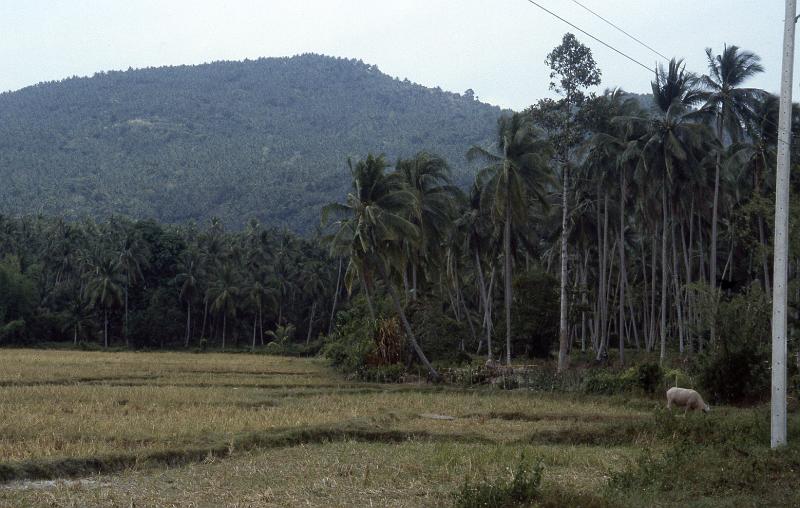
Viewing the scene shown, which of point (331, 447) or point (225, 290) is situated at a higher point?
point (225, 290)

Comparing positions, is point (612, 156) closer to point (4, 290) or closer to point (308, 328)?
point (308, 328)

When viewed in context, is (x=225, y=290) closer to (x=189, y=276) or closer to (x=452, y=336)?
(x=189, y=276)

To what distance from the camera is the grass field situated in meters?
10.7

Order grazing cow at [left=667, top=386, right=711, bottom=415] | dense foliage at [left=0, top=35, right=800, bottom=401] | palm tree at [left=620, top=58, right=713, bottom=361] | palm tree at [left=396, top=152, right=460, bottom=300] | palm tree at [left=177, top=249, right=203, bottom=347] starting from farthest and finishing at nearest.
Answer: palm tree at [left=177, top=249, right=203, bottom=347] < palm tree at [left=396, top=152, right=460, bottom=300] < palm tree at [left=620, top=58, right=713, bottom=361] < dense foliage at [left=0, top=35, right=800, bottom=401] < grazing cow at [left=667, top=386, right=711, bottom=415]

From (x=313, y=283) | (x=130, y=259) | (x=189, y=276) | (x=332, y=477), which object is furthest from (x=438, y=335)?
(x=130, y=259)

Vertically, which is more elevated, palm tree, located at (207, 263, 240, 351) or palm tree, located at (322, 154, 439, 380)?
palm tree, located at (322, 154, 439, 380)

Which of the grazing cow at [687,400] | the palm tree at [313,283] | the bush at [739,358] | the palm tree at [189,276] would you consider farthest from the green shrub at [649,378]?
the palm tree at [189,276]

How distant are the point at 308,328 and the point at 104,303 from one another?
19931 millimetres

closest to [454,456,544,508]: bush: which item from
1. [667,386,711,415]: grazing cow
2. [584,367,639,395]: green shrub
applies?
[667,386,711,415]: grazing cow

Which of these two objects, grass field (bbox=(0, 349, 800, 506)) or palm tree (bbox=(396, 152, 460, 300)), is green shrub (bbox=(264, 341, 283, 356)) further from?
grass field (bbox=(0, 349, 800, 506))

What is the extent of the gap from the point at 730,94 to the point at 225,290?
45859 millimetres

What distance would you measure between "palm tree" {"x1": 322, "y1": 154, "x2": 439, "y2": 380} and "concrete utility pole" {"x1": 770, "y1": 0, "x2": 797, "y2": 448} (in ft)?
68.2

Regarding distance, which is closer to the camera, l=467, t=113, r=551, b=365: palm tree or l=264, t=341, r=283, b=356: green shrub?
l=467, t=113, r=551, b=365: palm tree

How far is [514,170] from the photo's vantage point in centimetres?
3847
